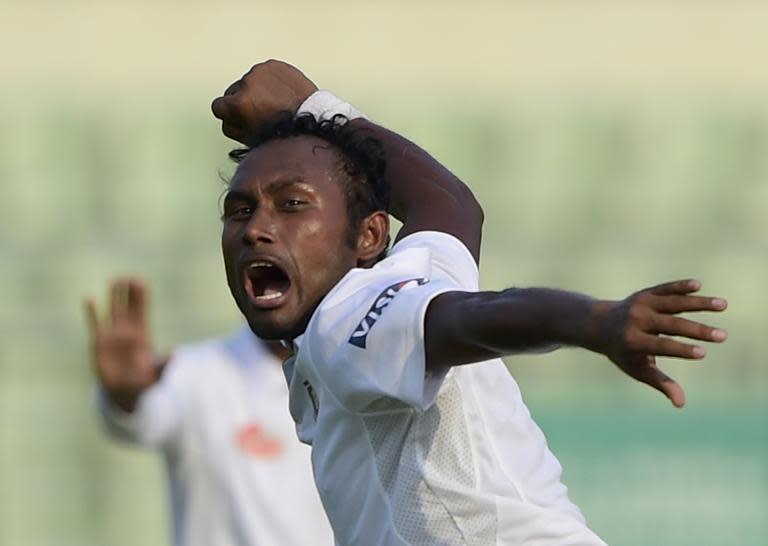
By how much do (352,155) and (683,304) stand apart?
3.72 feet

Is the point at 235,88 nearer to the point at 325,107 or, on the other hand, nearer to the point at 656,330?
the point at 325,107

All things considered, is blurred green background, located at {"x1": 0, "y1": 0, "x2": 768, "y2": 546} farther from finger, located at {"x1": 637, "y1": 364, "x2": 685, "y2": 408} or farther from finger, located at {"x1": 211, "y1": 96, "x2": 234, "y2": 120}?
finger, located at {"x1": 637, "y1": 364, "x2": 685, "y2": 408}

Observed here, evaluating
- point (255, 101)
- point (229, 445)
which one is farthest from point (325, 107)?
point (229, 445)

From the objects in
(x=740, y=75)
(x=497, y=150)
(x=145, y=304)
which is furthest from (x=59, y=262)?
(x=740, y=75)

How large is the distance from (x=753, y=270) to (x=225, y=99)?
7522mm

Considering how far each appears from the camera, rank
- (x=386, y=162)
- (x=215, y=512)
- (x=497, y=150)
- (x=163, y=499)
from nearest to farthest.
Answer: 1. (x=386, y=162)
2. (x=215, y=512)
3. (x=163, y=499)
4. (x=497, y=150)

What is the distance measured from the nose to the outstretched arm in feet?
1.53

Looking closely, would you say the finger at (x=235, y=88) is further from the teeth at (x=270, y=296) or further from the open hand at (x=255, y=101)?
the teeth at (x=270, y=296)

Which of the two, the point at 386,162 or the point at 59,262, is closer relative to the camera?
the point at 386,162

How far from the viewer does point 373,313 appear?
3125 millimetres

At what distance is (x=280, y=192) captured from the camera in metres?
3.46

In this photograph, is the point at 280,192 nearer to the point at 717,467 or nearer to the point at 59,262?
the point at 717,467

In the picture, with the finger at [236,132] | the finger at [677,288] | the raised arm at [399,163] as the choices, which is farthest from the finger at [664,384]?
the finger at [236,132]

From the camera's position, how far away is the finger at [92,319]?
629 cm
